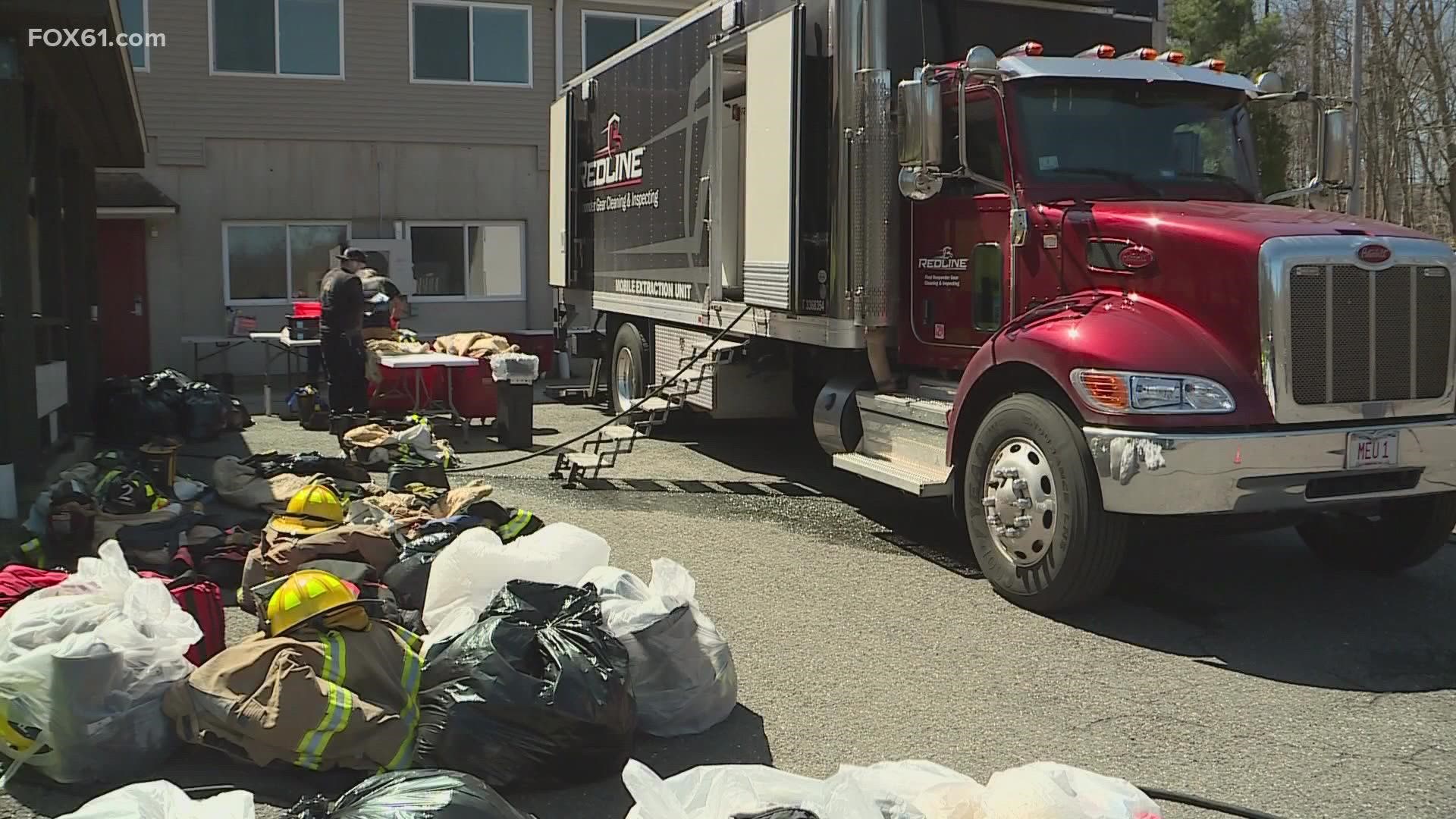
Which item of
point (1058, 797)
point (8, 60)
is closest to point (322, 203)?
point (8, 60)

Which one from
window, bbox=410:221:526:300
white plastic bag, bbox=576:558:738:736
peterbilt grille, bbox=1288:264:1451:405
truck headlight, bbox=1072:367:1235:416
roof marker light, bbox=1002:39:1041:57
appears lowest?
white plastic bag, bbox=576:558:738:736

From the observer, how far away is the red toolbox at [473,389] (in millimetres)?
13000

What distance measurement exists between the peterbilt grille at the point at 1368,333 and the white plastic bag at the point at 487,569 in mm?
3327

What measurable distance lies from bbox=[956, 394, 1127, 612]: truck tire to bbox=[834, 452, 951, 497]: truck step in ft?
0.85

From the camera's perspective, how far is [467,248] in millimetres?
20625

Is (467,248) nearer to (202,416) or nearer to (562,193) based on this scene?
(562,193)

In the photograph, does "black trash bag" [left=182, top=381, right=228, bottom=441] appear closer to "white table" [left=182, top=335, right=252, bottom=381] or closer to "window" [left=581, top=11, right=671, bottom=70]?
"white table" [left=182, top=335, right=252, bottom=381]

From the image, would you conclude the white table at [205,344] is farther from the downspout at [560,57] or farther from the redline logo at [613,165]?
the redline logo at [613,165]

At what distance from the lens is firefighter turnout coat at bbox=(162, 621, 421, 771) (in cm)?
405

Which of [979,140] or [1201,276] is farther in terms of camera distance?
[979,140]

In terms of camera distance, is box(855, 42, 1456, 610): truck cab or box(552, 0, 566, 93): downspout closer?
box(855, 42, 1456, 610): truck cab

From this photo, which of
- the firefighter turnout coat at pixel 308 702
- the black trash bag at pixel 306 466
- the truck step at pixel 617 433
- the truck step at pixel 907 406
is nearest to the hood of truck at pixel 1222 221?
the truck step at pixel 907 406

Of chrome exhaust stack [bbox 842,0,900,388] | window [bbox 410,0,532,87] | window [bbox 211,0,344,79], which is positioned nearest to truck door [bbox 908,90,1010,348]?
chrome exhaust stack [bbox 842,0,900,388]

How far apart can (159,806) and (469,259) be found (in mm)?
A: 18207
